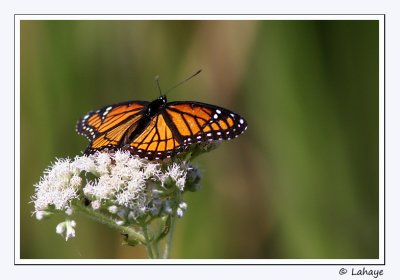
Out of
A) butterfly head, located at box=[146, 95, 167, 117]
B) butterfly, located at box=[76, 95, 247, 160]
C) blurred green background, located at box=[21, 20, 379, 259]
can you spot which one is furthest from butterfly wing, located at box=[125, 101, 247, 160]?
blurred green background, located at box=[21, 20, 379, 259]

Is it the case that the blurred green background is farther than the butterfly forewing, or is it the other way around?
the blurred green background

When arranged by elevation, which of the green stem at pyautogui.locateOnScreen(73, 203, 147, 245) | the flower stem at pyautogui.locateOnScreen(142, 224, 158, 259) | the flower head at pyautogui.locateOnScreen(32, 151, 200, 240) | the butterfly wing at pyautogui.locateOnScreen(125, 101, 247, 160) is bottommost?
the flower stem at pyautogui.locateOnScreen(142, 224, 158, 259)

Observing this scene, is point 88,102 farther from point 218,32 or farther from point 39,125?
point 218,32

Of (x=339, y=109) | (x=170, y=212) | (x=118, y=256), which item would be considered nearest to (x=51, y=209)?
(x=170, y=212)

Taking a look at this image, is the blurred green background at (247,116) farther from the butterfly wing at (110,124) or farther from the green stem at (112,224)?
the green stem at (112,224)

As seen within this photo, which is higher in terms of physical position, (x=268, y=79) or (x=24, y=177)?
(x=268, y=79)

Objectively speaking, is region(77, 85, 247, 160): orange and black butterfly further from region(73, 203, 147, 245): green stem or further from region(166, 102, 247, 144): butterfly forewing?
region(73, 203, 147, 245): green stem

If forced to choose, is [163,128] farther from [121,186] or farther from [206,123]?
[121,186]
